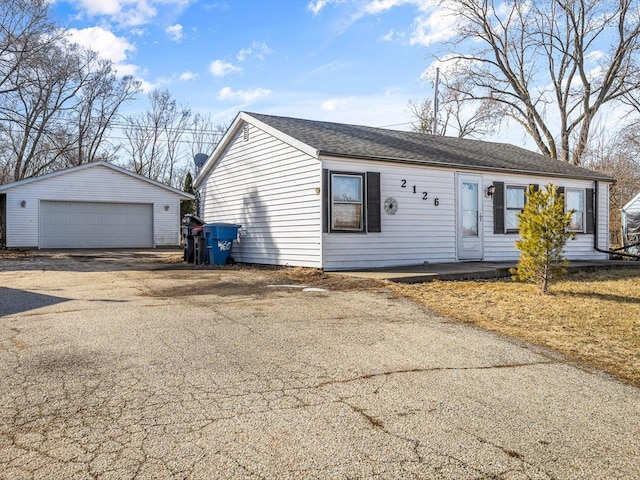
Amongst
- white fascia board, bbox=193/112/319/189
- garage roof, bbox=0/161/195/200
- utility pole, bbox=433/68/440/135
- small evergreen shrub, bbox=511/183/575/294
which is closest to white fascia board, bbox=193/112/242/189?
white fascia board, bbox=193/112/319/189

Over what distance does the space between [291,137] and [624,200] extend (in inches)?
937

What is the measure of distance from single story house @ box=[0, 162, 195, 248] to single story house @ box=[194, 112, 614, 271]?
27.6ft

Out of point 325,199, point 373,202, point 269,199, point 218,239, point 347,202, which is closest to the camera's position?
point 325,199

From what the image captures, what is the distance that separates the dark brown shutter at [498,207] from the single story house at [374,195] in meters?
0.03

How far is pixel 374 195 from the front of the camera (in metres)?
11.1

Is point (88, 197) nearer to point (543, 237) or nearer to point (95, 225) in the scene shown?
point (95, 225)

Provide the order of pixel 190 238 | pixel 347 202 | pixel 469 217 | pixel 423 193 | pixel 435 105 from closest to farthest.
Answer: pixel 347 202 < pixel 423 193 < pixel 469 217 < pixel 190 238 < pixel 435 105

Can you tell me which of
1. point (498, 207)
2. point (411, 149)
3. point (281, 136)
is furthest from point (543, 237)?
point (281, 136)

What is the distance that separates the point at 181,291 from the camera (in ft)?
27.0

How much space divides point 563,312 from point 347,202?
17.3 ft

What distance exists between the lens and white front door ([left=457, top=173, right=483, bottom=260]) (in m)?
12.6

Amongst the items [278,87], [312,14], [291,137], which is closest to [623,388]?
[291,137]

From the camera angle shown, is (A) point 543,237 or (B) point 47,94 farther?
(B) point 47,94

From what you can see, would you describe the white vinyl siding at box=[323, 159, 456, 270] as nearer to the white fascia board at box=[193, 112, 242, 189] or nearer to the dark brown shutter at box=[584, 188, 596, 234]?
the white fascia board at box=[193, 112, 242, 189]
